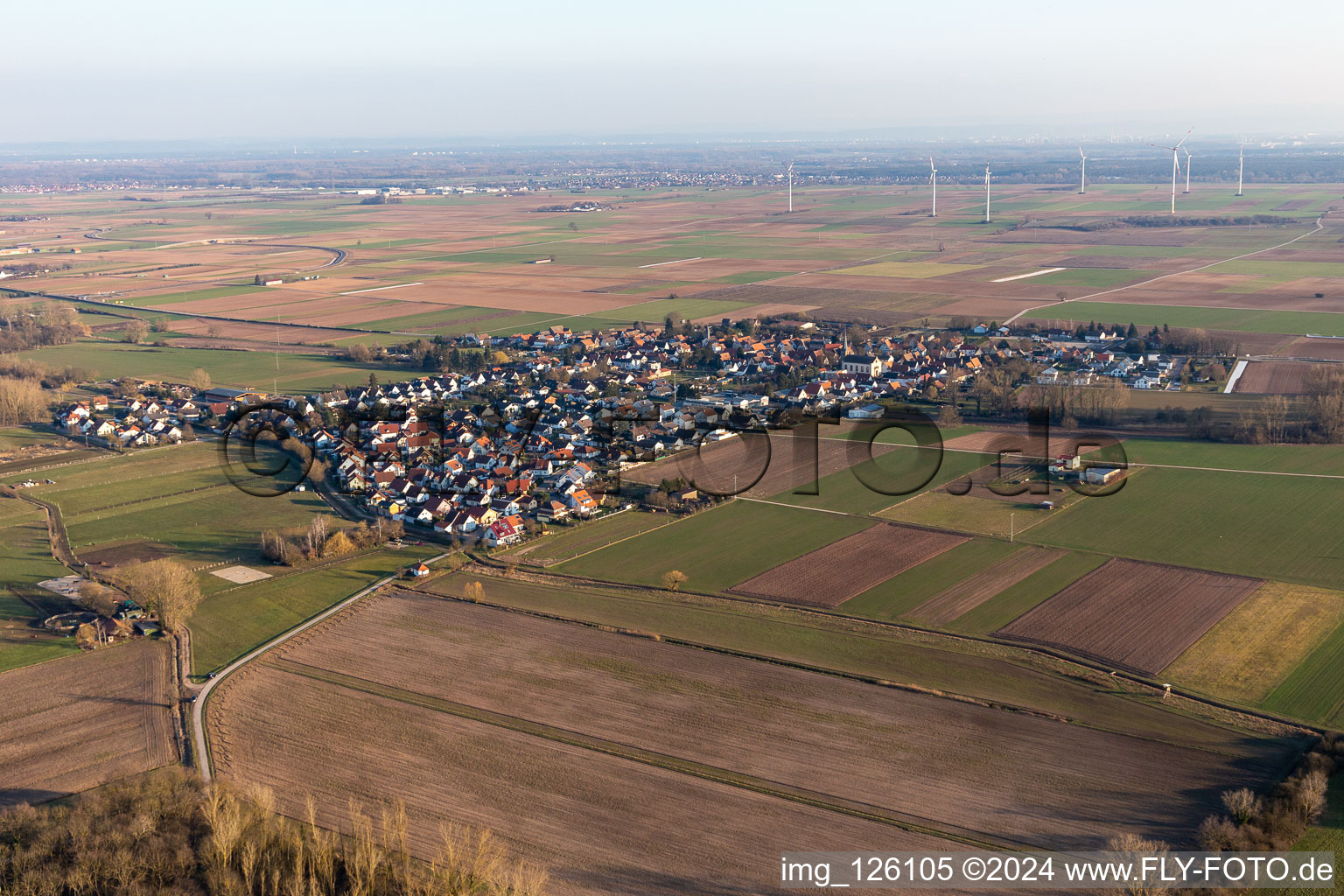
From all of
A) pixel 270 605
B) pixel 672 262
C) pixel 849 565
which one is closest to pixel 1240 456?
pixel 849 565

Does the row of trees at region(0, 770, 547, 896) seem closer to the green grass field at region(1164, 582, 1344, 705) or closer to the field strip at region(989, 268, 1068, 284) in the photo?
the green grass field at region(1164, 582, 1344, 705)

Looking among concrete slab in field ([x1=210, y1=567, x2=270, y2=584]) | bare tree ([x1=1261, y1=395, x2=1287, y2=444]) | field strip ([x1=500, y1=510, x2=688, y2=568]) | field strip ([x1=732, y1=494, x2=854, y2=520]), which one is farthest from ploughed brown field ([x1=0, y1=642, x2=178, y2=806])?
bare tree ([x1=1261, y1=395, x2=1287, y2=444])

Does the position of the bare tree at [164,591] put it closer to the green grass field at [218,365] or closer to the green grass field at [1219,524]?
the green grass field at [1219,524]

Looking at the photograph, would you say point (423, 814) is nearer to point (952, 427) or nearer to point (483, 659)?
point (483, 659)

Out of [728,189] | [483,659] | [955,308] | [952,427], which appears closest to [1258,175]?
[728,189]

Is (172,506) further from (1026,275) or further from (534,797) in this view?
(1026,275)

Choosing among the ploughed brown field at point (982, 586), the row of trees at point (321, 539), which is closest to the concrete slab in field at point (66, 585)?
the row of trees at point (321, 539)

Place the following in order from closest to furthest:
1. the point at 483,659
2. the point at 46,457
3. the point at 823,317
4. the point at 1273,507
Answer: the point at 483,659
the point at 1273,507
the point at 46,457
the point at 823,317
